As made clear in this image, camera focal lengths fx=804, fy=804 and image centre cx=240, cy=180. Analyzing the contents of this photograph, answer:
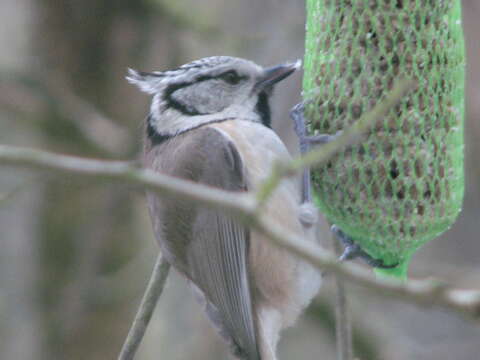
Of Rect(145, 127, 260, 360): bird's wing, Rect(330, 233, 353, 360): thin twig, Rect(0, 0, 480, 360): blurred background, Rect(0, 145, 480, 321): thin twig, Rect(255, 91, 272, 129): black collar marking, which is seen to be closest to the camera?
Rect(0, 145, 480, 321): thin twig

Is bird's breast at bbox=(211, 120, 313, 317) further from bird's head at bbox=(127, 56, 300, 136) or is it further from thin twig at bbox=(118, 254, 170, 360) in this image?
thin twig at bbox=(118, 254, 170, 360)

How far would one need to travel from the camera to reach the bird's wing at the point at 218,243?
12.1 feet

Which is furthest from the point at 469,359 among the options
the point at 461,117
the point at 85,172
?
the point at 85,172

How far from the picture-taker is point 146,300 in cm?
338

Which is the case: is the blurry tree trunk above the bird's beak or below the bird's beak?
below

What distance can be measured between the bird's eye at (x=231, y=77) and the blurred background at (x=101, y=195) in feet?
4.26

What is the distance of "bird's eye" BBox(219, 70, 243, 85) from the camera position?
160 inches

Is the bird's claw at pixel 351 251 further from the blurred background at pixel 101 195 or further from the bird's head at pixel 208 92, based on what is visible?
the blurred background at pixel 101 195

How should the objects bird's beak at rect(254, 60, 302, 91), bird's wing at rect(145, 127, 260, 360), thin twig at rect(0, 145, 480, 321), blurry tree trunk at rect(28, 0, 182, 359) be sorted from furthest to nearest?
1. blurry tree trunk at rect(28, 0, 182, 359)
2. bird's beak at rect(254, 60, 302, 91)
3. bird's wing at rect(145, 127, 260, 360)
4. thin twig at rect(0, 145, 480, 321)

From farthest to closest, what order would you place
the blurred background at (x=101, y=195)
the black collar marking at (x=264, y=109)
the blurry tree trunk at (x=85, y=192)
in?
1. the blurry tree trunk at (x=85, y=192)
2. the blurred background at (x=101, y=195)
3. the black collar marking at (x=264, y=109)

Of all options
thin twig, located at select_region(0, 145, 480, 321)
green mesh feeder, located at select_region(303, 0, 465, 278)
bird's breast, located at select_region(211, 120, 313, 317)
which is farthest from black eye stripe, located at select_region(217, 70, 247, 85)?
thin twig, located at select_region(0, 145, 480, 321)

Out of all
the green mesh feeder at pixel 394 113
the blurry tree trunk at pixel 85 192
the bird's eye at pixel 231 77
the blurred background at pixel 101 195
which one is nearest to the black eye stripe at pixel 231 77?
the bird's eye at pixel 231 77

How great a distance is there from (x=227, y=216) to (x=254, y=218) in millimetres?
1868

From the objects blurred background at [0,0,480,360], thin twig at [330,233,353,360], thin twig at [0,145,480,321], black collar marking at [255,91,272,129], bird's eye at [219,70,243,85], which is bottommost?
blurred background at [0,0,480,360]
